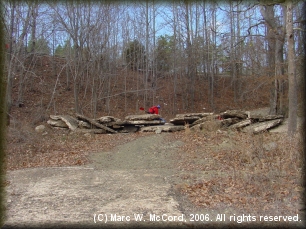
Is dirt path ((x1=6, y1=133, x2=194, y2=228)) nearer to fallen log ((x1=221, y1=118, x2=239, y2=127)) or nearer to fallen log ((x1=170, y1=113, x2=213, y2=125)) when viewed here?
fallen log ((x1=221, y1=118, x2=239, y2=127))

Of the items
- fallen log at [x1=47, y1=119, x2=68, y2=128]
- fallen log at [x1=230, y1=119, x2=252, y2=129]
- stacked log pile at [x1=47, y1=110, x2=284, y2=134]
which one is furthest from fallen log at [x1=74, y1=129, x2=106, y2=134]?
fallen log at [x1=230, y1=119, x2=252, y2=129]

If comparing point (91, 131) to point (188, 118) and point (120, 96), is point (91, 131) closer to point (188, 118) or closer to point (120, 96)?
point (188, 118)

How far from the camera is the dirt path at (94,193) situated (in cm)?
416

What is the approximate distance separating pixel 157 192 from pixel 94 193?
1.14 metres

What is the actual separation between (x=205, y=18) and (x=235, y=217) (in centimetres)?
2403

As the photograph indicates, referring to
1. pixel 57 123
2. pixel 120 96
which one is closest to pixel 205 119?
pixel 57 123

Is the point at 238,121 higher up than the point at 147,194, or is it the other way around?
the point at 238,121

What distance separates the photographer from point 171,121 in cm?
1583

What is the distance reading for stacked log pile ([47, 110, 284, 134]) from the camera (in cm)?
1326

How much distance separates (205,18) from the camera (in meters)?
25.7

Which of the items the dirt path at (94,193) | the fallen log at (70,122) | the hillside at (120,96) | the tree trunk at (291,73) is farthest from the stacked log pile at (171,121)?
the dirt path at (94,193)

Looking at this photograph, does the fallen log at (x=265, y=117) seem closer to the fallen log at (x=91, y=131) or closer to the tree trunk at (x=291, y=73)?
the tree trunk at (x=291, y=73)

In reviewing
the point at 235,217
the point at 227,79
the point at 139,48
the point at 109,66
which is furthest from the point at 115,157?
the point at 227,79

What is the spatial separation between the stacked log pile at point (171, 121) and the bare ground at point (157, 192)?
4.90m
